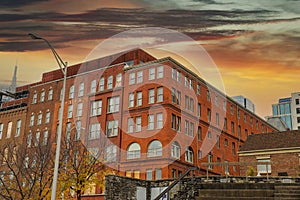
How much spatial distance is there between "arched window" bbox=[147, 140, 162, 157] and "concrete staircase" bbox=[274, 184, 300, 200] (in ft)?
94.3

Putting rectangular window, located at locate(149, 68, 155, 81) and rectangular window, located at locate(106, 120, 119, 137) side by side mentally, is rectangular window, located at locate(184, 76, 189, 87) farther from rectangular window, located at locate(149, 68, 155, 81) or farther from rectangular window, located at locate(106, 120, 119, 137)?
rectangular window, located at locate(106, 120, 119, 137)

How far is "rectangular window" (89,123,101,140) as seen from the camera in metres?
53.4

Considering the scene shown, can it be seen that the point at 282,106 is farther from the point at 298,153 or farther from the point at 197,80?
the point at 298,153

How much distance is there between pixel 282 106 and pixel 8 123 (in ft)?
460

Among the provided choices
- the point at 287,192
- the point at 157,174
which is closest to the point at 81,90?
the point at 157,174

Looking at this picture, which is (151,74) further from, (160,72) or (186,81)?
(186,81)

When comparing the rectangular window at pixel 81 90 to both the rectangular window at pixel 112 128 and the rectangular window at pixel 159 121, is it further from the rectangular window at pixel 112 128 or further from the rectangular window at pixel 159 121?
the rectangular window at pixel 159 121

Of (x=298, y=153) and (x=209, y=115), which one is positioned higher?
(x=209, y=115)

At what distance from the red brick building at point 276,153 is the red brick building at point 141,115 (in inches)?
362

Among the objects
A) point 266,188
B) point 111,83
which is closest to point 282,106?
point 111,83

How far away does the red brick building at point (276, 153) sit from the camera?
4071 centimetres

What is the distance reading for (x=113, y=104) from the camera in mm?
53844

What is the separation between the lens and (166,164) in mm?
46312

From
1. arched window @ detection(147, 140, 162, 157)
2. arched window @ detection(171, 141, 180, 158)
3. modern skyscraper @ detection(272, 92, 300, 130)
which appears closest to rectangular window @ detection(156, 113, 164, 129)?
arched window @ detection(147, 140, 162, 157)
